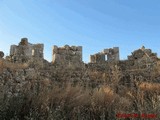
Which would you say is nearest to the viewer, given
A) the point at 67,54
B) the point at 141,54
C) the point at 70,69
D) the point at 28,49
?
the point at 70,69

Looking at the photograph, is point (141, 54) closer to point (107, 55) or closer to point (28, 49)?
point (107, 55)

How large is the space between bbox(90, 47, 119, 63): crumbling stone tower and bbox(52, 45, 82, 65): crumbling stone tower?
137cm

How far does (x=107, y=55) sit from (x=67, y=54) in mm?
2978

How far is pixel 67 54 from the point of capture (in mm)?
16844

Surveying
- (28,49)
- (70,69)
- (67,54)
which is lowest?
(70,69)


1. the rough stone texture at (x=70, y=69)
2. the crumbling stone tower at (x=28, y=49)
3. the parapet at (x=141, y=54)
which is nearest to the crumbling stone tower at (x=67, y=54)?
the rough stone texture at (x=70, y=69)

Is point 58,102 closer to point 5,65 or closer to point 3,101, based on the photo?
point 3,101

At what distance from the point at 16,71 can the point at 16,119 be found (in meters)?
4.95

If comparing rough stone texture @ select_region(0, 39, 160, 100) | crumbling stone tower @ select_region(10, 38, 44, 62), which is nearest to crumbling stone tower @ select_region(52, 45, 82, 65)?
rough stone texture @ select_region(0, 39, 160, 100)

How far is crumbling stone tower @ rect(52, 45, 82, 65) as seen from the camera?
16197 millimetres

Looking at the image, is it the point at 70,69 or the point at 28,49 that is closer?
the point at 70,69

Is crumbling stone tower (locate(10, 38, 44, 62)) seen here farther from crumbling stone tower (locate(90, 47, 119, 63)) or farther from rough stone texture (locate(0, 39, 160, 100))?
crumbling stone tower (locate(90, 47, 119, 63))

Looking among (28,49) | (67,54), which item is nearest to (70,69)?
(67,54)

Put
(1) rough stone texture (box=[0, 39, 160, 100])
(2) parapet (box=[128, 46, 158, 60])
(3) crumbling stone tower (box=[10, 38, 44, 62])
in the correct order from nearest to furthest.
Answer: (1) rough stone texture (box=[0, 39, 160, 100]) < (3) crumbling stone tower (box=[10, 38, 44, 62]) < (2) parapet (box=[128, 46, 158, 60])
